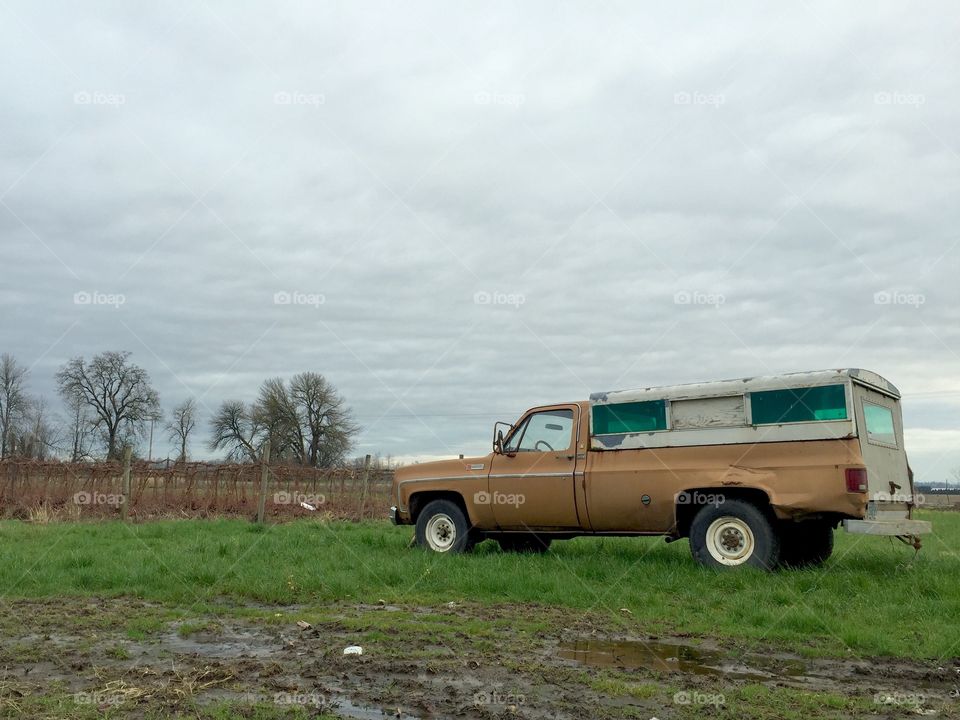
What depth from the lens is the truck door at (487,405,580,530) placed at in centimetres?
1107

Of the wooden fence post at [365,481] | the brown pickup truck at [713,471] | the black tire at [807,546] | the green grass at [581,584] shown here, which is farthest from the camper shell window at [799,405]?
the wooden fence post at [365,481]

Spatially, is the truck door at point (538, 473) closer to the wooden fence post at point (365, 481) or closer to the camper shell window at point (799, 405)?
the camper shell window at point (799, 405)

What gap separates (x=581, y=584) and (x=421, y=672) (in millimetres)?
3870

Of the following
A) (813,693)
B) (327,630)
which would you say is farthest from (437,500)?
(813,693)

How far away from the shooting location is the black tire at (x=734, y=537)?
30.5 ft

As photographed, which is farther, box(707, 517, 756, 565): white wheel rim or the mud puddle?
box(707, 517, 756, 565): white wheel rim

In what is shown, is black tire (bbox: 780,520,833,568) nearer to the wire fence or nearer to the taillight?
the taillight

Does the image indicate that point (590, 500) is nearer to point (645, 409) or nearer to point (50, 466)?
point (645, 409)

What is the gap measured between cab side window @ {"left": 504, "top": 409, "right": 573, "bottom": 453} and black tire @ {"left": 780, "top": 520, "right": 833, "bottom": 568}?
3.03m

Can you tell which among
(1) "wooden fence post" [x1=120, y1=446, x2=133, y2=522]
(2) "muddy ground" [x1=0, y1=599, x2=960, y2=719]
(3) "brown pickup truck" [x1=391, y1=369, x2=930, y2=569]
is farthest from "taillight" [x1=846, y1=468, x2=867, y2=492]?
(1) "wooden fence post" [x1=120, y1=446, x2=133, y2=522]

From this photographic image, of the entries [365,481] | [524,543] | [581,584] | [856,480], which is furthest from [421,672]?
[365,481]

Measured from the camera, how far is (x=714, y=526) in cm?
978

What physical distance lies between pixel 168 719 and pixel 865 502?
7425 mm

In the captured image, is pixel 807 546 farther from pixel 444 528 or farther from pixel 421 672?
pixel 421 672
